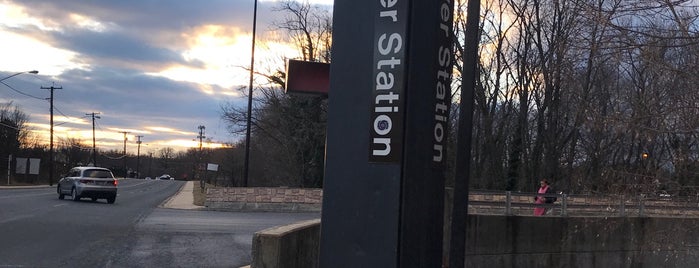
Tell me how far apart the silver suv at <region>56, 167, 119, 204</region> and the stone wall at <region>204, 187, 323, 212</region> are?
15.2ft

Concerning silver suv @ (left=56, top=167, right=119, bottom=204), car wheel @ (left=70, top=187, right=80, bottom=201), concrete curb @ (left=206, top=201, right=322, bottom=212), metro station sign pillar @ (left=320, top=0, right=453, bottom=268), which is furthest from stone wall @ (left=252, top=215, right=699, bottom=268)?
car wheel @ (left=70, top=187, right=80, bottom=201)

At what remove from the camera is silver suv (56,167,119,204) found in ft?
88.1

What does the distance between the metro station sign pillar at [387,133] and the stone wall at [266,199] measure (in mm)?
20865

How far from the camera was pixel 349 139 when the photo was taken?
4.36 meters

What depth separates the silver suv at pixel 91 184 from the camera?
26844 millimetres

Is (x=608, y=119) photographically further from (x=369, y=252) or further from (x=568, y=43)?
(x=369, y=252)

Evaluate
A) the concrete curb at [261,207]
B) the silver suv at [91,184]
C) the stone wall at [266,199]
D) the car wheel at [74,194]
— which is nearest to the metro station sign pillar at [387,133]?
the concrete curb at [261,207]

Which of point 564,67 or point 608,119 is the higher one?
point 564,67

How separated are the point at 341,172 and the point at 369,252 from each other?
0.60 meters

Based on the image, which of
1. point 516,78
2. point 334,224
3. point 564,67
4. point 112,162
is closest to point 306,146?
point 516,78

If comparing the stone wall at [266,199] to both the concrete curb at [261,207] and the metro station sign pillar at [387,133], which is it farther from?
the metro station sign pillar at [387,133]

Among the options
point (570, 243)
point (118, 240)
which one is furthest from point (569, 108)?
point (118, 240)

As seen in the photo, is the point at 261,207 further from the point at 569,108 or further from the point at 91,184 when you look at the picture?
the point at 569,108

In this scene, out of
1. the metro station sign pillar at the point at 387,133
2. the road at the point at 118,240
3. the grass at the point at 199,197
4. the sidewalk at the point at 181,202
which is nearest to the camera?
the metro station sign pillar at the point at 387,133
